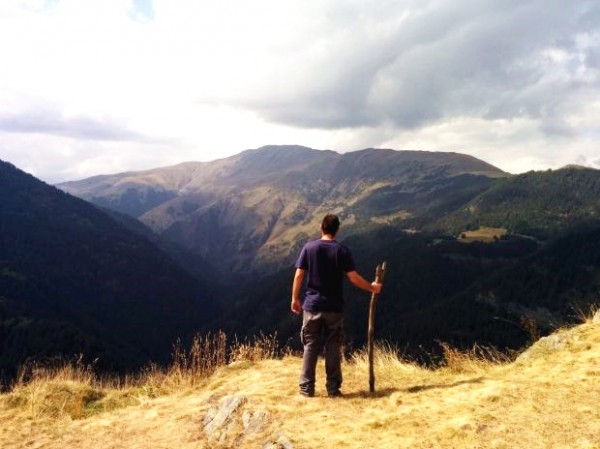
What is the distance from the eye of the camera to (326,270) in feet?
30.9

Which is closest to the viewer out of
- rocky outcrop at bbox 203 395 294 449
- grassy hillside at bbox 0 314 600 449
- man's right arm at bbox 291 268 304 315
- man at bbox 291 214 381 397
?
grassy hillside at bbox 0 314 600 449

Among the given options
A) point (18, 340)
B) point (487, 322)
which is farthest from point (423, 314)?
point (18, 340)

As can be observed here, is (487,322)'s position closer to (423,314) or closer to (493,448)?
(423,314)

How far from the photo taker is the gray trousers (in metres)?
9.51

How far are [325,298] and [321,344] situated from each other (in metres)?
0.94

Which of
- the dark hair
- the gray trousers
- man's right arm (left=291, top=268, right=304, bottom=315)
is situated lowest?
the gray trousers

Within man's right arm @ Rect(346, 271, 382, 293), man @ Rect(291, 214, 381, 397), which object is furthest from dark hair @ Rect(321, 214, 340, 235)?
man's right arm @ Rect(346, 271, 382, 293)

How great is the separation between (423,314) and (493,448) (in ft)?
613

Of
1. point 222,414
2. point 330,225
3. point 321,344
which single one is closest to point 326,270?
point 330,225

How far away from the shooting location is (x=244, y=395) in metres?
9.70

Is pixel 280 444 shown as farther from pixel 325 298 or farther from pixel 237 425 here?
pixel 325 298

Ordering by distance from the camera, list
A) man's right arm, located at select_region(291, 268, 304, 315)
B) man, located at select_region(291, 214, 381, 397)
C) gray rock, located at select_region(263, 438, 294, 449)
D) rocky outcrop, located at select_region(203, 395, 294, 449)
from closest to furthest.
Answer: gray rock, located at select_region(263, 438, 294, 449) < rocky outcrop, located at select_region(203, 395, 294, 449) < man's right arm, located at select_region(291, 268, 304, 315) < man, located at select_region(291, 214, 381, 397)

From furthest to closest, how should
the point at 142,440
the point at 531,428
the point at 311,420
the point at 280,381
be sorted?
the point at 280,381 → the point at 142,440 → the point at 311,420 → the point at 531,428

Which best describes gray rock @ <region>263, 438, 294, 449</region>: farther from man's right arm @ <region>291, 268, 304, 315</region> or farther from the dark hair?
the dark hair
